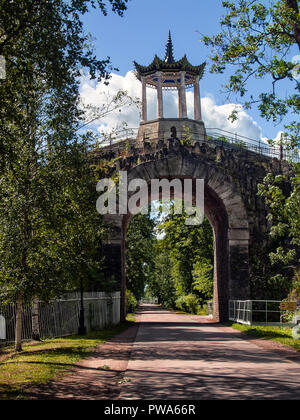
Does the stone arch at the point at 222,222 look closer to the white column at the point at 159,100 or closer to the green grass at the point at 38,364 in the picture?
the green grass at the point at 38,364

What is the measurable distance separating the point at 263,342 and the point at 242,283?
937 cm

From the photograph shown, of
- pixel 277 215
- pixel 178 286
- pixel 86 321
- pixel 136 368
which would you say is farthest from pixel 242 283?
pixel 178 286

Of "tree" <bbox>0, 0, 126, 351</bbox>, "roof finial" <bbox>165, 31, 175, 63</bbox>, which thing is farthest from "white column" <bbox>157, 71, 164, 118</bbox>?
"tree" <bbox>0, 0, 126, 351</bbox>

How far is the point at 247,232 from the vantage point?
24844 mm

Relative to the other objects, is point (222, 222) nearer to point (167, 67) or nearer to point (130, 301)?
point (130, 301)

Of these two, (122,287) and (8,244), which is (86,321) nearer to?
(122,287)

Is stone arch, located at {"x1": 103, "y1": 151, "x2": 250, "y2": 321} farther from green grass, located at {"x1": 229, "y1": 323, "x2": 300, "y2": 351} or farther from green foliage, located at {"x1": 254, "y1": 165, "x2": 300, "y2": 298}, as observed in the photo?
green grass, located at {"x1": 229, "y1": 323, "x2": 300, "y2": 351}

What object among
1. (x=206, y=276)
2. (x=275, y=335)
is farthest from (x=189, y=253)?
(x=275, y=335)

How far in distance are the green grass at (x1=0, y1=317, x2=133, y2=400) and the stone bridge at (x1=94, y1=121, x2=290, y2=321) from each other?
376 inches

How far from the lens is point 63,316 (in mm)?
18750

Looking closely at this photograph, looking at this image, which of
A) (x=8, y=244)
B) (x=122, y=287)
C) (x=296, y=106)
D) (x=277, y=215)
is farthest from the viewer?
(x=122, y=287)

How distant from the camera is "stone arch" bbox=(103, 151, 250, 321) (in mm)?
24500

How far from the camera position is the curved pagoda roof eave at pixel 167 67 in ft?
175

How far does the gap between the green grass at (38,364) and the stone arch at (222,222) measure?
30.3 feet
